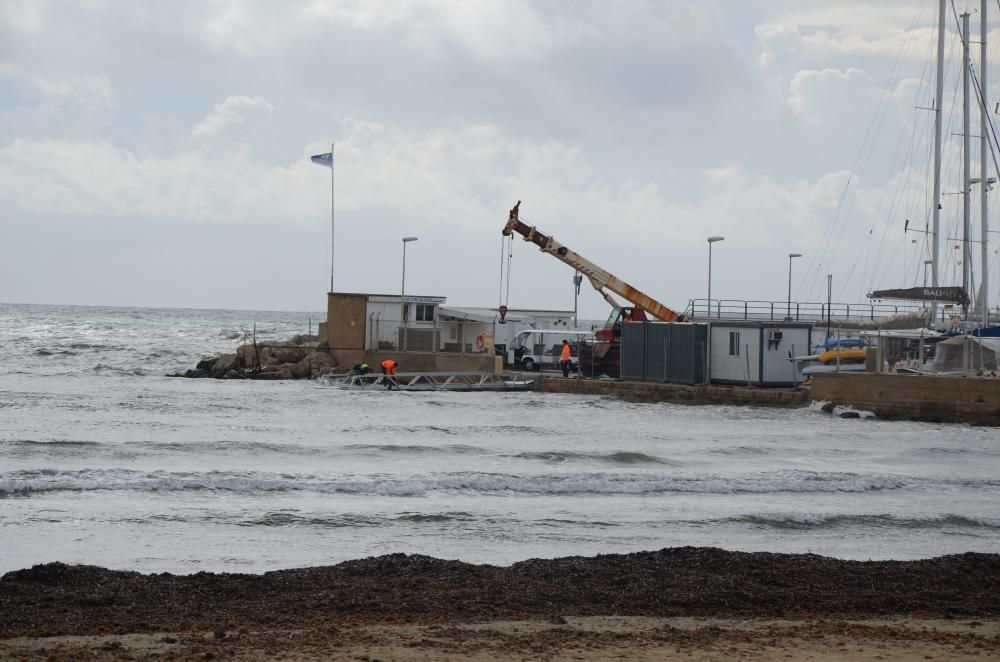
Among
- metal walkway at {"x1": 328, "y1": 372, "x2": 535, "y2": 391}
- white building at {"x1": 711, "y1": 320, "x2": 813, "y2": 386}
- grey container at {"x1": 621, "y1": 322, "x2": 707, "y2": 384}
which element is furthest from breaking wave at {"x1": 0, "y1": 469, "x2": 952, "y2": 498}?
metal walkway at {"x1": 328, "y1": 372, "x2": 535, "y2": 391}

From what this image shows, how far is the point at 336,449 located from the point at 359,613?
50.7ft

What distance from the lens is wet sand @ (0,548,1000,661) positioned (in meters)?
8.67

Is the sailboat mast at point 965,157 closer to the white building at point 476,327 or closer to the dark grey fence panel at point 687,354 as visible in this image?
the dark grey fence panel at point 687,354

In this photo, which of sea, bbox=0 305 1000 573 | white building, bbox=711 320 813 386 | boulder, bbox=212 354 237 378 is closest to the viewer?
sea, bbox=0 305 1000 573

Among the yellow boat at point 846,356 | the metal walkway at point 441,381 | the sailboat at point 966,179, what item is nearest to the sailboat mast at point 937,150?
the sailboat at point 966,179

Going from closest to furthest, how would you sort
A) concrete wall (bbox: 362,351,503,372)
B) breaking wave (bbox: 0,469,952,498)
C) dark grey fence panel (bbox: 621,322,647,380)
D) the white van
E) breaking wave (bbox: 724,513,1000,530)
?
breaking wave (bbox: 724,513,1000,530) < breaking wave (bbox: 0,469,952,498) < dark grey fence panel (bbox: 621,322,647,380) < concrete wall (bbox: 362,351,503,372) < the white van

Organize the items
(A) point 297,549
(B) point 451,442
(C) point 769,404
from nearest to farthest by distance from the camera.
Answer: (A) point 297,549
(B) point 451,442
(C) point 769,404

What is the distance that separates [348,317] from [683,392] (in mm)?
18764

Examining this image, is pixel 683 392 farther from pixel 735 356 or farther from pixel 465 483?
pixel 465 483

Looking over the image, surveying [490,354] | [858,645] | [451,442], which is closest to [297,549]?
[858,645]

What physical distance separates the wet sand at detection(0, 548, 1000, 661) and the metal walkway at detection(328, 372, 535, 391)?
33.4m

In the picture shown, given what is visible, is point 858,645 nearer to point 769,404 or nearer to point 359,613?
point 359,613

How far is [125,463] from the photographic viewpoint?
2150 centimetres

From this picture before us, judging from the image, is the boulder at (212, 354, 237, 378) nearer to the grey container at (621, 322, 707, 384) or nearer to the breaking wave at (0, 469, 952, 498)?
the grey container at (621, 322, 707, 384)
